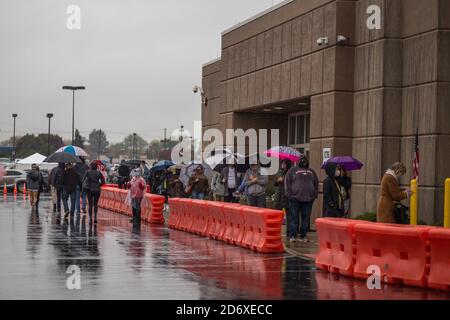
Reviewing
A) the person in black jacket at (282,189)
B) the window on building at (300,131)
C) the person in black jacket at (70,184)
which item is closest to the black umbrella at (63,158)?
the person in black jacket at (70,184)

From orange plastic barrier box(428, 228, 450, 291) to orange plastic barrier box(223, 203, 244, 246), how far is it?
741 cm

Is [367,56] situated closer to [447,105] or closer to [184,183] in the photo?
[447,105]

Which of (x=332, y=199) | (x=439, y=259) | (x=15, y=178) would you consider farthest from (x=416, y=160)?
(x=15, y=178)

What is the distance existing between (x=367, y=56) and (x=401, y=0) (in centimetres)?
187

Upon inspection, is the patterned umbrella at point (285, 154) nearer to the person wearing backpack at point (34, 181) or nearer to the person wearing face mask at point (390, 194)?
the person wearing face mask at point (390, 194)

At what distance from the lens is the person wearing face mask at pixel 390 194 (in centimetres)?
1564

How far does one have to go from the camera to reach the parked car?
55594mm

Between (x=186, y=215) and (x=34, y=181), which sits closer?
(x=186, y=215)

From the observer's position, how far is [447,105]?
22.7 m

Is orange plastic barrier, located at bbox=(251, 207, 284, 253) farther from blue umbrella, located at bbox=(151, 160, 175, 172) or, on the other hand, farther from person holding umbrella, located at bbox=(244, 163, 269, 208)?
blue umbrella, located at bbox=(151, 160, 175, 172)

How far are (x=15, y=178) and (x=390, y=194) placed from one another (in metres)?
43.0

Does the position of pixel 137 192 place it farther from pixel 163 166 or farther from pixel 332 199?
pixel 163 166

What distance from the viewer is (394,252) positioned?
13.5m

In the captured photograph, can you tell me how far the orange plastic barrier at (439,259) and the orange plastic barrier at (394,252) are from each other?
14 cm
